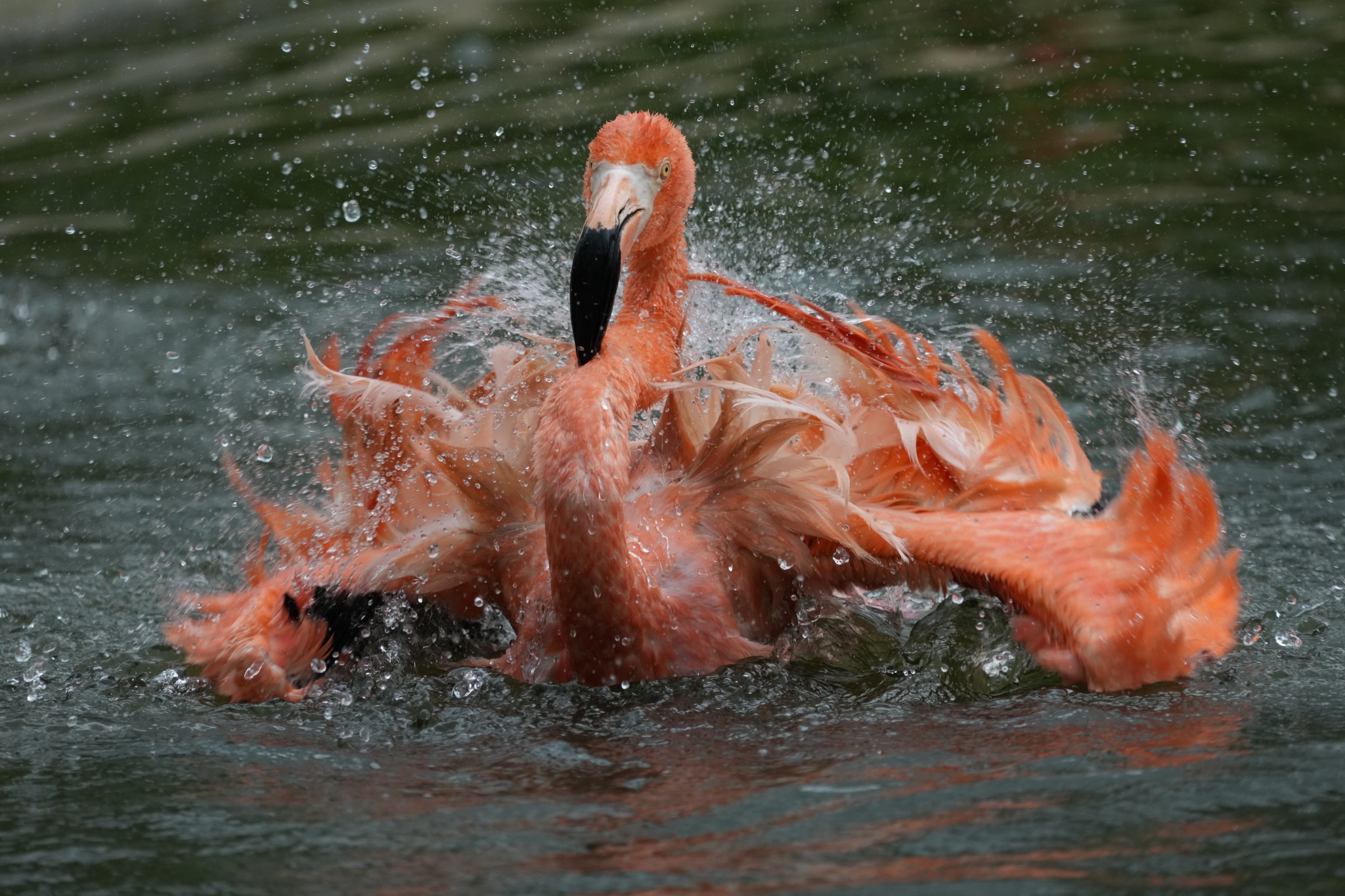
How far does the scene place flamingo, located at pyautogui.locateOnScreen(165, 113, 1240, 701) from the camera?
4.03 m

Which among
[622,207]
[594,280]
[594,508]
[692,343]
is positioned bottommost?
[594,508]

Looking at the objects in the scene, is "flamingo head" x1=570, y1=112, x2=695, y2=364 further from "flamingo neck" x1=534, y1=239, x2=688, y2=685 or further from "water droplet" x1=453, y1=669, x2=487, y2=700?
"water droplet" x1=453, y1=669, x2=487, y2=700

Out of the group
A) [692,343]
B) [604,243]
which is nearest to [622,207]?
[604,243]

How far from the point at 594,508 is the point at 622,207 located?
87 centimetres

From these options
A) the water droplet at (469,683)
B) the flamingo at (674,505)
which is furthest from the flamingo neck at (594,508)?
the water droplet at (469,683)

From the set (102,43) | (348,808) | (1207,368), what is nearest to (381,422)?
(348,808)

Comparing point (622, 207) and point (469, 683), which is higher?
point (622, 207)

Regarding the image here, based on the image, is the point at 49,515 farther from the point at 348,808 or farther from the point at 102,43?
the point at 102,43

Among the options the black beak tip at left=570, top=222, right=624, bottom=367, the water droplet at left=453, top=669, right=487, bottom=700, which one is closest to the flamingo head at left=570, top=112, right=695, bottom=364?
the black beak tip at left=570, top=222, right=624, bottom=367

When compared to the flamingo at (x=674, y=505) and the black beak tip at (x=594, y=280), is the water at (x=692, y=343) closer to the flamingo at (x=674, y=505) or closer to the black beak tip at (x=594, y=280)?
the flamingo at (x=674, y=505)

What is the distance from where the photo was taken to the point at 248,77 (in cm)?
1071

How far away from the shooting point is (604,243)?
13.0 feet

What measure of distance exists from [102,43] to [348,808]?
31.2 feet

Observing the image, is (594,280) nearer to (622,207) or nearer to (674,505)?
(622,207)
